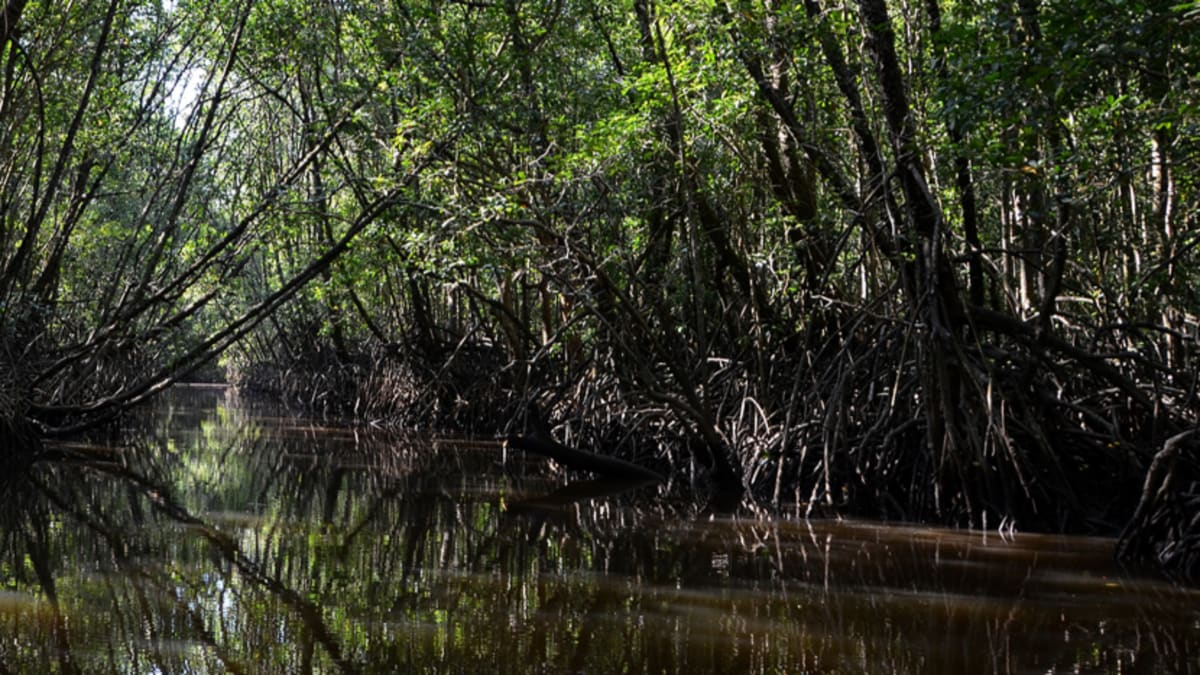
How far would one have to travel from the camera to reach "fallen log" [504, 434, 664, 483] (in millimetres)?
7617

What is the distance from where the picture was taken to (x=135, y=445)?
489 inches

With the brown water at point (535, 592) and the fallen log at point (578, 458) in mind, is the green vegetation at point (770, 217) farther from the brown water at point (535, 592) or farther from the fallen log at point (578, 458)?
the brown water at point (535, 592)

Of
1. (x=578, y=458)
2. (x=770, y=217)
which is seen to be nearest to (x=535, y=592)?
(x=578, y=458)

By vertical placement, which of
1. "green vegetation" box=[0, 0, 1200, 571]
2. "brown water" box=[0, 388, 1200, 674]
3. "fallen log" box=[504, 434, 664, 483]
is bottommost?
"brown water" box=[0, 388, 1200, 674]

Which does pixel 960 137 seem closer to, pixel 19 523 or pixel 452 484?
pixel 452 484

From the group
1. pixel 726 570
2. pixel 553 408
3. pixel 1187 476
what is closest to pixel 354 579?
pixel 726 570

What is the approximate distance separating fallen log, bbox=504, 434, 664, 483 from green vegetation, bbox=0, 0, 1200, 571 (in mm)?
503

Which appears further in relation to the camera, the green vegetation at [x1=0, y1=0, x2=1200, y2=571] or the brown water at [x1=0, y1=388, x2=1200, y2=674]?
the green vegetation at [x1=0, y1=0, x2=1200, y2=571]

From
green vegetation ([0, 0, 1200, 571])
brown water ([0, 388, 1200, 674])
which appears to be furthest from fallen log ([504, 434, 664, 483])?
green vegetation ([0, 0, 1200, 571])

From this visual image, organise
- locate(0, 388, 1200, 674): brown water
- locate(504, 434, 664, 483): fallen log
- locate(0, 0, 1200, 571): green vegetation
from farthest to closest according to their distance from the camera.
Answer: locate(504, 434, 664, 483): fallen log < locate(0, 0, 1200, 571): green vegetation < locate(0, 388, 1200, 674): brown water

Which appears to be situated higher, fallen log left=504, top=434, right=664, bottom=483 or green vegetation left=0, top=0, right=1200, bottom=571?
green vegetation left=0, top=0, right=1200, bottom=571

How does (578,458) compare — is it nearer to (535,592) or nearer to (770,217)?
(770,217)

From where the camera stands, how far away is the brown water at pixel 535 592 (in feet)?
11.7

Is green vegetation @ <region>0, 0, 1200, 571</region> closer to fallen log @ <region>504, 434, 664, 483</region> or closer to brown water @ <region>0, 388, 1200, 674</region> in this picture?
fallen log @ <region>504, 434, 664, 483</region>
